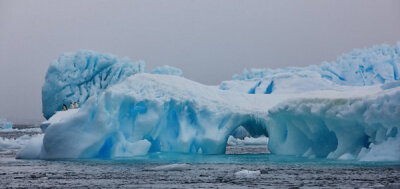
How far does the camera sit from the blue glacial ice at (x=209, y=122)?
16.8 metres

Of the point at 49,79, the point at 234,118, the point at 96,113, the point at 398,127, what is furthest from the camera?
the point at 49,79

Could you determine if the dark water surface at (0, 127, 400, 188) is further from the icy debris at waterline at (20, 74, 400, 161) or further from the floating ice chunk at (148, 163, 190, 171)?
the icy debris at waterline at (20, 74, 400, 161)

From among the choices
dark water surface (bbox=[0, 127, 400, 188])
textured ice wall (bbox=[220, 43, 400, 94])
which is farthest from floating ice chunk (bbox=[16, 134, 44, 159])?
textured ice wall (bbox=[220, 43, 400, 94])

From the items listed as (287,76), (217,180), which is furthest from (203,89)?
(287,76)

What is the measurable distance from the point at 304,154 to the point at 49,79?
23267mm

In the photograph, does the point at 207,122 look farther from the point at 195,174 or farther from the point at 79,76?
the point at 79,76

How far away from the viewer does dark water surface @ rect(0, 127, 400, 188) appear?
12.0 meters

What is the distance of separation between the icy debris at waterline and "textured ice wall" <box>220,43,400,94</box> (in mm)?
9649

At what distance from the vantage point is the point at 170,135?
2166 centimetres

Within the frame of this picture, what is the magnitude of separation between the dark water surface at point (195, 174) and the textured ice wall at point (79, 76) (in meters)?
21.7

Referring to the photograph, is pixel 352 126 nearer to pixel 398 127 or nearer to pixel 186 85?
pixel 398 127

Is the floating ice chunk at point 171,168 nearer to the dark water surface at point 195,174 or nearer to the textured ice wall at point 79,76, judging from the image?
the dark water surface at point 195,174

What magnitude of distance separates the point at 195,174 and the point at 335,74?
27581mm

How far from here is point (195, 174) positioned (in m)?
14.0
